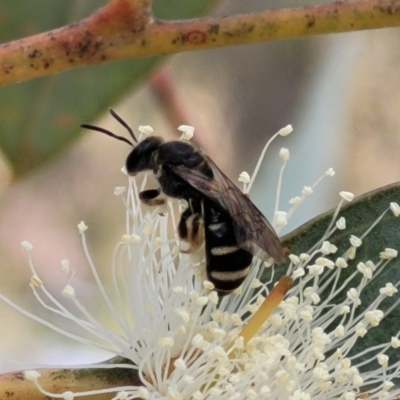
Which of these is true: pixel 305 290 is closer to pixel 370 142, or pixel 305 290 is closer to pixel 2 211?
pixel 2 211

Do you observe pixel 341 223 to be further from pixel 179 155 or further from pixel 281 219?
pixel 179 155

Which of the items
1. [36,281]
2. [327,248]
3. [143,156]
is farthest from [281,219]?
[36,281]

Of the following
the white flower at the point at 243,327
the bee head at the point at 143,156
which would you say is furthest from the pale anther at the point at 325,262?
the bee head at the point at 143,156

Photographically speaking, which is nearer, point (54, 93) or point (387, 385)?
point (387, 385)

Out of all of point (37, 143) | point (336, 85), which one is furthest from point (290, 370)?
point (336, 85)

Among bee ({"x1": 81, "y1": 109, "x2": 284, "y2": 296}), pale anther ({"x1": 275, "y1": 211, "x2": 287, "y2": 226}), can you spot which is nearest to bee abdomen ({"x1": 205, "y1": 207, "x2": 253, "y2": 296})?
bee ({"x1": 81, "y1": 109, "x2": 284, "y2": 296})
